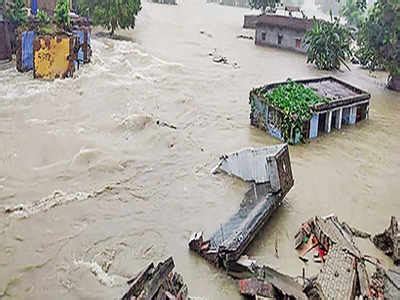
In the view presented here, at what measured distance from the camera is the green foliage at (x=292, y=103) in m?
17.4

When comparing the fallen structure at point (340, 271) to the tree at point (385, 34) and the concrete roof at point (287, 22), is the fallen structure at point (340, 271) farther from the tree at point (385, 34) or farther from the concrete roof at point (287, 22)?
the concrete roof at point (287, 22)

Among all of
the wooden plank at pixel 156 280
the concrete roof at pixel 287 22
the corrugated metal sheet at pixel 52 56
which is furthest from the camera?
the concrete roof at pixel 287 22

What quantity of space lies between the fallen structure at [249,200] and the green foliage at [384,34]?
1315cm

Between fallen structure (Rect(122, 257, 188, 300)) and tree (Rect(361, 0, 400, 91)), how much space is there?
19.0 meters

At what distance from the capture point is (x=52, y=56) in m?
22.2

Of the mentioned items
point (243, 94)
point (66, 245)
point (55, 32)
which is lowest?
point (66, 245)

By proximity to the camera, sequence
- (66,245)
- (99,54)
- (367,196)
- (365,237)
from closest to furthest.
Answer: (66,245), (365,237), (367,196), (99,54)

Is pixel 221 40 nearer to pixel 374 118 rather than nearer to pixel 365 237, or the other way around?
pixel 374 118

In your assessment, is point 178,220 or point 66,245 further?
point 178,220

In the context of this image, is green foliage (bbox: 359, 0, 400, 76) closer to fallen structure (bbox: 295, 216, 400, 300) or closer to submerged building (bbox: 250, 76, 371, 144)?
submerged building (bbox: 250, 76, 371, 144)

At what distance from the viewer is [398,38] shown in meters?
24.1

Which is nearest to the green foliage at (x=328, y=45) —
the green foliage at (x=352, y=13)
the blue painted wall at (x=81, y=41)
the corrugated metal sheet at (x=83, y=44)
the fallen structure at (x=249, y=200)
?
the green foliage at (x=352, y=13)

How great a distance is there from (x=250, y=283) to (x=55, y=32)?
17758 mm

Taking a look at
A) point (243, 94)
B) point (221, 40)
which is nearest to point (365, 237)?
point (243, 94)
